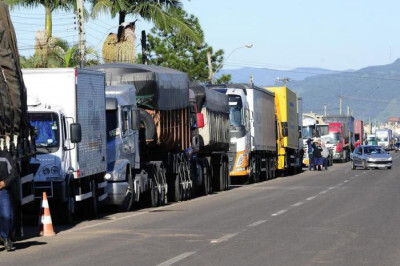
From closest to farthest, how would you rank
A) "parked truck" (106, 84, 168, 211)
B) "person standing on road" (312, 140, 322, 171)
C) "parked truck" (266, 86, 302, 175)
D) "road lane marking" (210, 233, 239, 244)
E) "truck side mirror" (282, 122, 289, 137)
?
"road lane marking" (210, 233, 239, 244)
"parked truck" (106, 84, 168, 211)
"truck side mirror" (282, 122, 289, 137)
"parked truck" (266, 86, 302, 175)
"person standing on road" (312, 140, 322, 171)

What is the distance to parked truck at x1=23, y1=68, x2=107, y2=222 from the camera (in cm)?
2070

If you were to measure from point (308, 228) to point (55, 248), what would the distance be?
4588 millimetres

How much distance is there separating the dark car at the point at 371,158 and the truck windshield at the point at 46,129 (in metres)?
39.8

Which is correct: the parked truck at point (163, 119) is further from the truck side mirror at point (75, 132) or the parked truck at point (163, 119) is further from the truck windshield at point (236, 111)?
the truck windshield at point (236, 111)

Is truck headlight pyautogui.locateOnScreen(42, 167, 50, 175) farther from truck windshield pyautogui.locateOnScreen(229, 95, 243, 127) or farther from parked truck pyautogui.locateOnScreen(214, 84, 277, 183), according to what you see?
truck windshield pyautogui.locateOnScreen(229, 95, 243, 127)

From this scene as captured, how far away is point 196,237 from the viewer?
16.8m

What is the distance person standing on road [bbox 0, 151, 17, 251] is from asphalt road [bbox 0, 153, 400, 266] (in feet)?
1.19

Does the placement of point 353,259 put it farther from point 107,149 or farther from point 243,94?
point 243,94

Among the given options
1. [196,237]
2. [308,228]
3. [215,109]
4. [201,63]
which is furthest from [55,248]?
[201,63]

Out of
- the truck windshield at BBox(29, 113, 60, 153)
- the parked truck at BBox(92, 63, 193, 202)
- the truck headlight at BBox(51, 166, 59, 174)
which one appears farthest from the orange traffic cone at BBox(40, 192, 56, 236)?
the parked truck at BBox(92, 63, 193, 202)

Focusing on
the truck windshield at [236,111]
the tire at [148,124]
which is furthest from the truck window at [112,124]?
the truck windshield at [236,111]

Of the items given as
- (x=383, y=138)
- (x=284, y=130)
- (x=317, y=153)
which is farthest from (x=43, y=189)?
(x=383, y=138)

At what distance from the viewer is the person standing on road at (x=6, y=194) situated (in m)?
15.6

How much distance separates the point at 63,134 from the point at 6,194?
5170 millimetres
